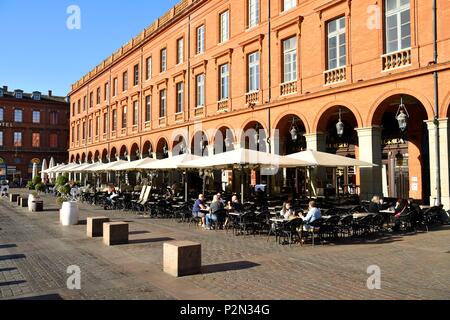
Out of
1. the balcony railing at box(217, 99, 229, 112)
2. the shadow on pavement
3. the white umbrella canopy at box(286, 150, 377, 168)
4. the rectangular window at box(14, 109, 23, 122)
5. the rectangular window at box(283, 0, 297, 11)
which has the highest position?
the rectangular window at box(14, 109, 23, 122)

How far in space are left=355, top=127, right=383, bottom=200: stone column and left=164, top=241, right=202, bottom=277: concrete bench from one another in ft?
35.1

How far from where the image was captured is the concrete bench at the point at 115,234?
1109 centimetres

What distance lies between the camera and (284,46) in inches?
821

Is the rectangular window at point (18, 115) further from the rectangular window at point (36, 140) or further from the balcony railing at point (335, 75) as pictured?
the balcony railing at point (335, 75)

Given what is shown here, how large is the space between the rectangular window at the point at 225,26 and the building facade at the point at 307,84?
4.9 inches

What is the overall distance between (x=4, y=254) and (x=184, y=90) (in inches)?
812

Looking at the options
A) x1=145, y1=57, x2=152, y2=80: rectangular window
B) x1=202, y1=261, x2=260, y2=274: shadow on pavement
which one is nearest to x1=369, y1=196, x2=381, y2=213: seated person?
x1=202, y1=261, x2=260, y2=274: shadow on pavement

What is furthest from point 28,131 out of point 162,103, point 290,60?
point 290,60

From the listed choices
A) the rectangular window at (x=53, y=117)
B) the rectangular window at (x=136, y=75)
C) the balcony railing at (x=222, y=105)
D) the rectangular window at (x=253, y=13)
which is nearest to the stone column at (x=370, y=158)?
the rectangular window at (x=253, y=13)

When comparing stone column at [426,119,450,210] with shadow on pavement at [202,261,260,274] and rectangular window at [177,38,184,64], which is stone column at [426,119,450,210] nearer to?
shadow on pavement at [202,261,260,274]

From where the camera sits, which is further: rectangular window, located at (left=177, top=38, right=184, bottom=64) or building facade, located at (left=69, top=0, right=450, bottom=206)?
rectangular window, located at (left=177, top=38, right=184, bottom=64)

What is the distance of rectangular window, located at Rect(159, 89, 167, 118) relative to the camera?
31684 mm

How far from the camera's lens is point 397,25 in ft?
51.9
